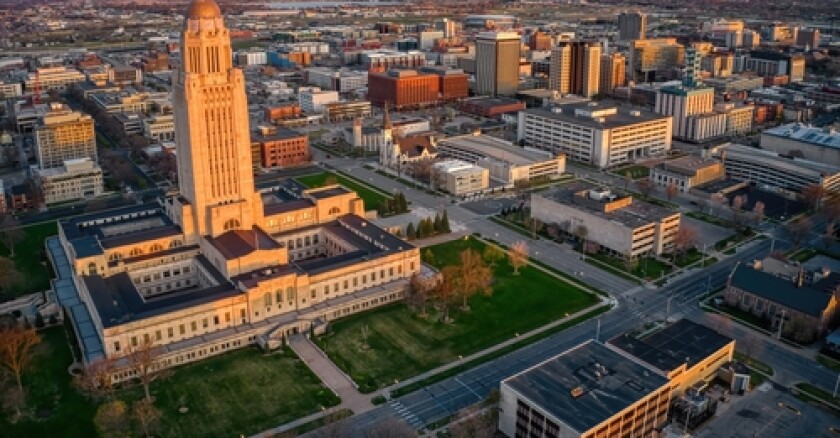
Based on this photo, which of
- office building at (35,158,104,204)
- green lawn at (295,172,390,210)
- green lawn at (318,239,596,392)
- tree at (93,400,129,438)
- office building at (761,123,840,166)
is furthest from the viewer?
office building at (761,123,840,166)

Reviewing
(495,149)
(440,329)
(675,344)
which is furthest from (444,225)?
(675,344)

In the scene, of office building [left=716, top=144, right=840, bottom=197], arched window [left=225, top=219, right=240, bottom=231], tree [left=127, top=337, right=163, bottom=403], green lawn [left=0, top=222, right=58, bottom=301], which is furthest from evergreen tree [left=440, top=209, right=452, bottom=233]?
office building [left=716, top=144, right=840, bottom=197]

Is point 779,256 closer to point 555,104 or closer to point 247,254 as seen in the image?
point 247,254

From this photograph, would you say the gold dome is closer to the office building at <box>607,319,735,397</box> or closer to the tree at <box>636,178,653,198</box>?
the office building at <box>607,319,735,397</box>

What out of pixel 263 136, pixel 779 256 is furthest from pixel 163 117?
pixel 779 256

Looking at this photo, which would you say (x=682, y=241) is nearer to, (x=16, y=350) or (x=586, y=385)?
(x=586, y=385)

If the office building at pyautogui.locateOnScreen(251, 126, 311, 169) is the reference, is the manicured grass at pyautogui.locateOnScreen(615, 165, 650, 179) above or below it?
below

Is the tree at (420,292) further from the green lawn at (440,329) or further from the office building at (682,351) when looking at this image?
the office building at (682,351)
